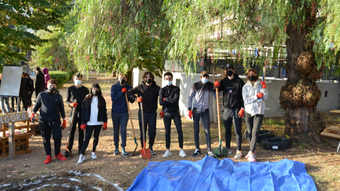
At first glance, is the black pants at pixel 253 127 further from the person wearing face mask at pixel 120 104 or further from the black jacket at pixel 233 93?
the person wearing face mask at pixel 120 104

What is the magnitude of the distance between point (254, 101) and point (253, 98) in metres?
0.07

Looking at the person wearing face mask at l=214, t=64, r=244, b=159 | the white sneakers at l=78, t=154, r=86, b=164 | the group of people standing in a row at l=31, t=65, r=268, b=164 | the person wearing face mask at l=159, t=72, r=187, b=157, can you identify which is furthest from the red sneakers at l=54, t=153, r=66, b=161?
the person wearing face mask at l=214, t=64, r=244, b=159

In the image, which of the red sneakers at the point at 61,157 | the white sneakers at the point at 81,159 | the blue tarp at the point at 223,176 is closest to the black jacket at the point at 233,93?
the blue tarp at the point at 223,176

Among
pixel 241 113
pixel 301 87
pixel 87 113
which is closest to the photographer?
pixel 87 113

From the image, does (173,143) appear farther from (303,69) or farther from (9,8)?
(9,8)

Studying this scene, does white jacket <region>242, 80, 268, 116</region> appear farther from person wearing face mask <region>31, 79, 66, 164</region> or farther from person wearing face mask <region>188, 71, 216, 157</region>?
person wearing face mask <region>31, 79, 66, 164</region>

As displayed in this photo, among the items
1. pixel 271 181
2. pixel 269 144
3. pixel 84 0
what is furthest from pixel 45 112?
pixel 269 144

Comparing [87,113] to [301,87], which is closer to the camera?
[87,113]

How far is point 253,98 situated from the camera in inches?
221

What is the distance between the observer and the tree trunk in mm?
6453

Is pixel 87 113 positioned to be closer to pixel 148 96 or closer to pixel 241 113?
pixel 148 96

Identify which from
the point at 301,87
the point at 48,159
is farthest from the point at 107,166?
the point at 301,87

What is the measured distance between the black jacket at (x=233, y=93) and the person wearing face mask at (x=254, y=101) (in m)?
0.15

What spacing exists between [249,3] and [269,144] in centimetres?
320
